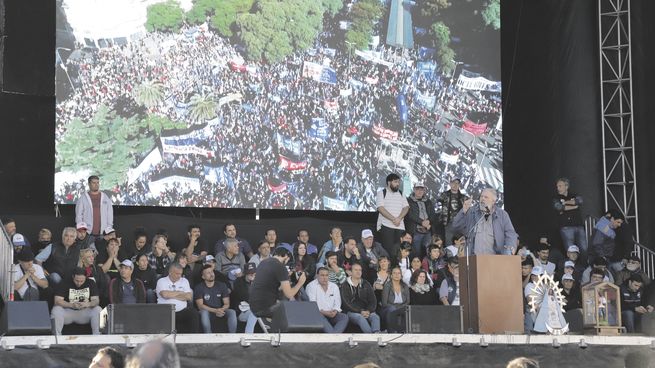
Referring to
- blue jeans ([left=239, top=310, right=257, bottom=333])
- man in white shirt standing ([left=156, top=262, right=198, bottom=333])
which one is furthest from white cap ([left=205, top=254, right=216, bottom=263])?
blue jeans ([left=239, top=310, right=257, bottom=333])

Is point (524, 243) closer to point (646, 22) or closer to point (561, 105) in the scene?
point (561, 105)

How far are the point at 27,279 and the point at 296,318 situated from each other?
400cm

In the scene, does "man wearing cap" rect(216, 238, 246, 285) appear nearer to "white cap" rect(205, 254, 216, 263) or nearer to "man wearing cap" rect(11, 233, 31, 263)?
"white cap" rect(205, 254, 216, 263)

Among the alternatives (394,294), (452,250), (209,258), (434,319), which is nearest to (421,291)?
(394,294)

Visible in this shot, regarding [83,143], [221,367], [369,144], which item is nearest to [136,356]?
[221,367]

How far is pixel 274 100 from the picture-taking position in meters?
16.2

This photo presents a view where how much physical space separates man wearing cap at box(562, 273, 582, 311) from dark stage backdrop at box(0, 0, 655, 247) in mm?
2059

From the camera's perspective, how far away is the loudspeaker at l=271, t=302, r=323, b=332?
9.37 metres

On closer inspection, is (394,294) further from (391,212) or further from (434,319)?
(434,319)

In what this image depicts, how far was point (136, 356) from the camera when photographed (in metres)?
3.91

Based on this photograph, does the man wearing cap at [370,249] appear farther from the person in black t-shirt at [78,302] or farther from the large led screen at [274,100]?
the person in black t-shirt at [78,302]

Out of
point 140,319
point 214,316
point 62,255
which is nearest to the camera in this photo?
point 140,319

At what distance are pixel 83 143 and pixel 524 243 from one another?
655cm

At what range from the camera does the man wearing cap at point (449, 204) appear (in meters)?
15.8
